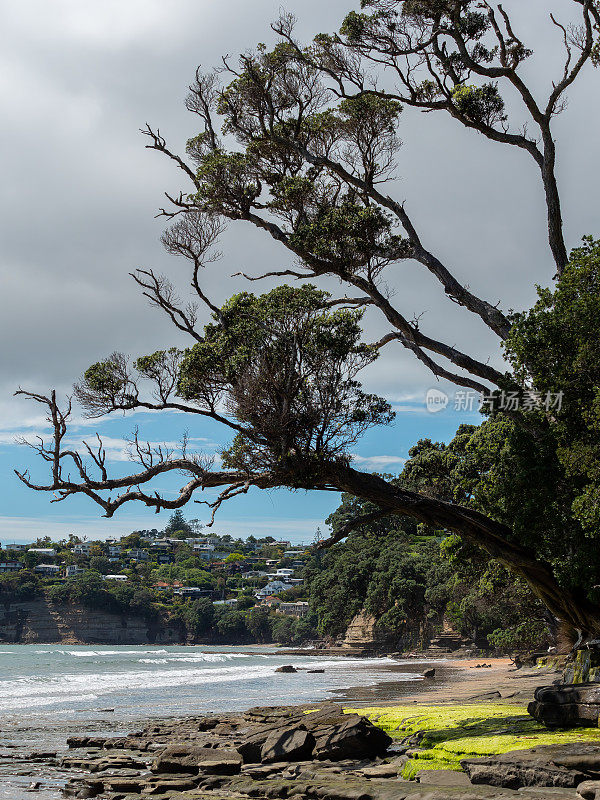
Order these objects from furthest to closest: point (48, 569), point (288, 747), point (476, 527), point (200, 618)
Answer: point (48, 569)
point (200, 618)
point (476, 527)
point (288, 747)

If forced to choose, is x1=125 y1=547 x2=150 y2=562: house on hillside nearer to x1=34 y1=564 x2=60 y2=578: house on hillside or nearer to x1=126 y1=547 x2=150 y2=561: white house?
x1=126 y1=547 x2=150 y2=561: white house

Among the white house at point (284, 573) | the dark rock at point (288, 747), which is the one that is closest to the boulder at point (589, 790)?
the dark rock at point (288, 747)

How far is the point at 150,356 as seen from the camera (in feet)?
57.0

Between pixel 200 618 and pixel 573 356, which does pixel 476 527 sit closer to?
pixel 573 356

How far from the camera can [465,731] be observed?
14.1m

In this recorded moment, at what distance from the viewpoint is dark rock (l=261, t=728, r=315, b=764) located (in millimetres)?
13797

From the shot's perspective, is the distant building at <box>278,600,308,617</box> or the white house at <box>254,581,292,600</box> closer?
the distant building at <box>278,600,308,617</box>

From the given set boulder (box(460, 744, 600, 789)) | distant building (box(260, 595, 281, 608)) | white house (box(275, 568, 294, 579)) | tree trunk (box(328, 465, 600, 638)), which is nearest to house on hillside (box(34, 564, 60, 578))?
distant building (box(260, 595, 281, 608))

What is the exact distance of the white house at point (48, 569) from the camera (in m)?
159

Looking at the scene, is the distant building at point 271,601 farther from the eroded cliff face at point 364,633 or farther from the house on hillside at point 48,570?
the eroded cliff face at point 364,633

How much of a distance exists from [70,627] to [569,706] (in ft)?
447

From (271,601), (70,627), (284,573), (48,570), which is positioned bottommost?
(70,627)

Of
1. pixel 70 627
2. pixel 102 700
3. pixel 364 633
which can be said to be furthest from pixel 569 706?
pixel 70 627

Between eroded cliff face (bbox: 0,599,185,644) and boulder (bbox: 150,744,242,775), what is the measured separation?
130 m
